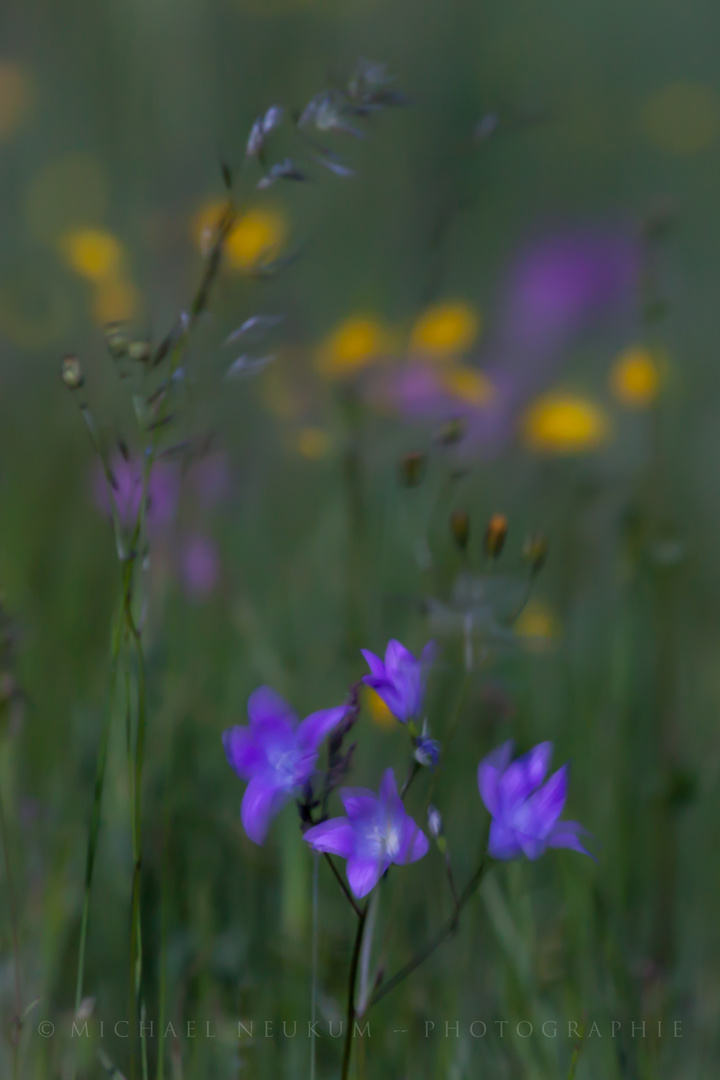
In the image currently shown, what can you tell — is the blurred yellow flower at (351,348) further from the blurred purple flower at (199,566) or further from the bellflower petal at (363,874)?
the bellflower petal at (363,874)

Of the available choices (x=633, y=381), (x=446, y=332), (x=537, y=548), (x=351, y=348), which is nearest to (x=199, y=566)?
(x=351, y=348)

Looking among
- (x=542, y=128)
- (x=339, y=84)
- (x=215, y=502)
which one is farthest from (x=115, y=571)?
(x=542, y=128)

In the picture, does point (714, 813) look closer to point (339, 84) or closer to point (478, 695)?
point (478, 695)

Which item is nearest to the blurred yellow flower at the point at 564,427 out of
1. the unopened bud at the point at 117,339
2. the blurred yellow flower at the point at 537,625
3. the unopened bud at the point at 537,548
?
the blurred yellow flower at the point at 537,625

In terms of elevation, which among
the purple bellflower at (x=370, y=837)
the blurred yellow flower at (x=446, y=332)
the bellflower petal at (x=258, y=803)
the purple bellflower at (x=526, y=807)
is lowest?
the blurred yellow flower at (x=446, y=332)

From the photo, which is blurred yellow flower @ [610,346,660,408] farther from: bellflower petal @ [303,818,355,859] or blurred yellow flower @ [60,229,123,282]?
bellflower petal @ [303,818,355,859]

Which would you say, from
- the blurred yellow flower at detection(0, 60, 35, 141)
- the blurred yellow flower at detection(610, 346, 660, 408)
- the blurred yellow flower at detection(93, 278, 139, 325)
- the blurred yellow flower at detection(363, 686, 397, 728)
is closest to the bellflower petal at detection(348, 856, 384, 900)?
the blurred yellow flower at detection(363, 686, 397, 728)
